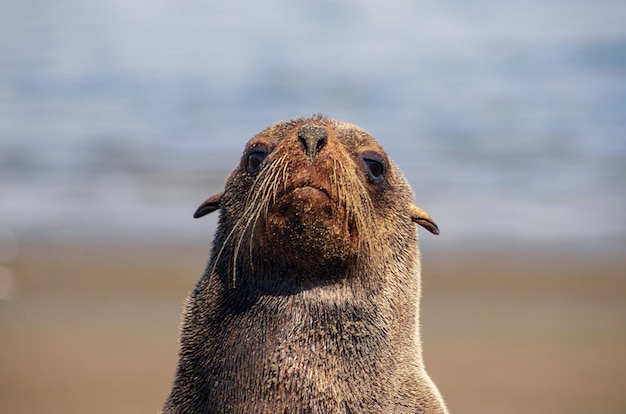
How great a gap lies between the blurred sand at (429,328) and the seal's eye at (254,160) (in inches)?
227

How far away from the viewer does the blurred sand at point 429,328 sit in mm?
10789

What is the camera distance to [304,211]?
4465mm

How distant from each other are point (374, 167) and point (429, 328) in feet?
27.5

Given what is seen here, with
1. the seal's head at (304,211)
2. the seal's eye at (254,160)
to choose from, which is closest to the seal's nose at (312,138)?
the seal's head at (304,211)

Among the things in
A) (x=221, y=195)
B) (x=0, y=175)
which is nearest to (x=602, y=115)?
(x=0, y=175)

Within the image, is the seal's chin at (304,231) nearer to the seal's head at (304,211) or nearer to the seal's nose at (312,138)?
the seal's head at (304,211)

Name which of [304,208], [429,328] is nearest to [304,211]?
[304,208]

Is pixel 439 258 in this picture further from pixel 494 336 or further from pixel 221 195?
pixel 221 195

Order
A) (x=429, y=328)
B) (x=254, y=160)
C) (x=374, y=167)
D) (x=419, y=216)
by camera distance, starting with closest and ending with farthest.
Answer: (x=254, y=160), (x=374, y=167), (x=419, y=216), (x=429, y=328)

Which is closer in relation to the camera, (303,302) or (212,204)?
(303,302)

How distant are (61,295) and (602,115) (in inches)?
734

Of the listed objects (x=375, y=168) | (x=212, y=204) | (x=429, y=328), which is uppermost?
(x=429, y=328)

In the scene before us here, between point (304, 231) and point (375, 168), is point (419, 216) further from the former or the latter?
point (304, 231)

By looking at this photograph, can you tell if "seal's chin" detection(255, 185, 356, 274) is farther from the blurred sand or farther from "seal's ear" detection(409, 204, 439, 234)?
the blurred sand
